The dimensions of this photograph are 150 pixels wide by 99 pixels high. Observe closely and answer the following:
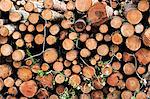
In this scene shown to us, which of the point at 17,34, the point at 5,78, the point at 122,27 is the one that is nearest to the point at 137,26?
the point at 122,27

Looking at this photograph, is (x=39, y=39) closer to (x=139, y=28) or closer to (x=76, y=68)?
(x=76, y=68)

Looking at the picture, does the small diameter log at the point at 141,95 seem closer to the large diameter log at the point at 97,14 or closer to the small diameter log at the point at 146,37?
the small diameter log at the point at 146,37

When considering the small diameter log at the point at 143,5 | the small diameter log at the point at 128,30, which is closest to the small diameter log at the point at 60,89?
the small diameter log at the point at 128,30

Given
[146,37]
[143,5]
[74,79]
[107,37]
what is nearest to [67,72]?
[74,79]

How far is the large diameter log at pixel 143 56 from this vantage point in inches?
129

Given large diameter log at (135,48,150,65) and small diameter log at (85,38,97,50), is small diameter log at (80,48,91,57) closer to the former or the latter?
small diameter log at (85,38,97,50)

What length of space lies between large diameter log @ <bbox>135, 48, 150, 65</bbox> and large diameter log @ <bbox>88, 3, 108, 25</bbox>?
452 mm

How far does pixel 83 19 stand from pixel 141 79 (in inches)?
31.7

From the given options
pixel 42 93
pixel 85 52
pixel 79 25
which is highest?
pixel 79 25

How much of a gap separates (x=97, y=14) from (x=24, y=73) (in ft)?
3.17

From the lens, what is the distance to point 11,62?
3635mm

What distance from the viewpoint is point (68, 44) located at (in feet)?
11.2

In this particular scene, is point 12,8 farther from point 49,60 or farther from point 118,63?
point 118,63

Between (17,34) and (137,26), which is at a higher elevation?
(137,26)
